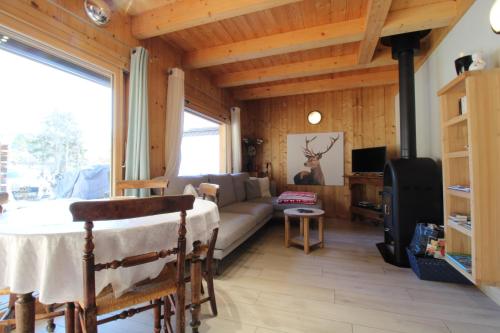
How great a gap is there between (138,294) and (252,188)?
3347 mm

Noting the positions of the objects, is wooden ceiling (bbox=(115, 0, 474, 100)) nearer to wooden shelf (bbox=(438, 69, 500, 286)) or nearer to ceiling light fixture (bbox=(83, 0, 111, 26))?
ceiling light fixture (bbox=(83, 0, 111, 26))

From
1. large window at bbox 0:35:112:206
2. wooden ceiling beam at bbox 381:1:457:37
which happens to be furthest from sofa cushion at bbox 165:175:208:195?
wooden ceiling beam at bbox 381:1:457:37

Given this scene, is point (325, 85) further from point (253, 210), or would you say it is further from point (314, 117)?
point (253, 210)

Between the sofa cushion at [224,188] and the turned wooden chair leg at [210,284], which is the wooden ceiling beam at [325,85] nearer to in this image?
the sofa cushion at [224,188]

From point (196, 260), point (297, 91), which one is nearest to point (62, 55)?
point (196, 260)

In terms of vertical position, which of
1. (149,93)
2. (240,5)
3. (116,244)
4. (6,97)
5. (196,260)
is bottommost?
(196,260)

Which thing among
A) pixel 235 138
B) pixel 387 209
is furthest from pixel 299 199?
pixel 235 138

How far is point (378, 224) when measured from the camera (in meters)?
3.95

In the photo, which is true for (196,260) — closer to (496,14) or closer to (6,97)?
(6,97)

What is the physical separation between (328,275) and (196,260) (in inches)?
56.8

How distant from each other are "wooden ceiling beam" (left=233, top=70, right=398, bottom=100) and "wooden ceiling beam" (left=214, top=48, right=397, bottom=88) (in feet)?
1.94

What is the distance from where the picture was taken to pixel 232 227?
92.0 inches

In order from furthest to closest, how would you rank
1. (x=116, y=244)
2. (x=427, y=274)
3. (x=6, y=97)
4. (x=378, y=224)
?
(x=378, y=224) < (x=427, y=274) < (x=6, y=97) < (x=116, y=244)

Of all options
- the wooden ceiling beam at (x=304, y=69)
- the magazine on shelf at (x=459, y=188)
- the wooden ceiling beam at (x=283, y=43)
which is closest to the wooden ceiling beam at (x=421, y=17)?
the wooden ceiling beam at (x=283, y=43)
